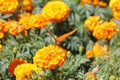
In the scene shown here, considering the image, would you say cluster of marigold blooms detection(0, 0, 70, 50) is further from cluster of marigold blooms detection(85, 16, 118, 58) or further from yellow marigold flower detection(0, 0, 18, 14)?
cluster of marigold blooms detection(85, 16, 118, 58)

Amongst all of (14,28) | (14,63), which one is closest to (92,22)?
(14,28)

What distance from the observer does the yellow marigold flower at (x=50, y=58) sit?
249cm

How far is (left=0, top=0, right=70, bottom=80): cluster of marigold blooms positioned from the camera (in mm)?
2508

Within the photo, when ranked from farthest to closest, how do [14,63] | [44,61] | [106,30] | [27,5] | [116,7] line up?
[27,5]
[116,7]
[106,30]
[14,63]
[44,61]

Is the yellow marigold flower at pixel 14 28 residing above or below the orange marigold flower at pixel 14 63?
above

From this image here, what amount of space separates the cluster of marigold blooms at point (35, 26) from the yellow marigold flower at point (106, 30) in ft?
0.63

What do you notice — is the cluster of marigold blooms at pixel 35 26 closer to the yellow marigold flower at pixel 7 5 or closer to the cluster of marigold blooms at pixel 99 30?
the yellow marigold flower at pixel 7 5

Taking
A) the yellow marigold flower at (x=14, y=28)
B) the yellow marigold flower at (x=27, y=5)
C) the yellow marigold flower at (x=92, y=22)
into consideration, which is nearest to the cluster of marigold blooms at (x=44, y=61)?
the yellow marigold flower at (x=14, y=28)

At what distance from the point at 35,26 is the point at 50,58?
0.55m

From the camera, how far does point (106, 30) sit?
309cm

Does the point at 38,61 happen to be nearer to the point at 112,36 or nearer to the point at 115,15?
the point at 112,36

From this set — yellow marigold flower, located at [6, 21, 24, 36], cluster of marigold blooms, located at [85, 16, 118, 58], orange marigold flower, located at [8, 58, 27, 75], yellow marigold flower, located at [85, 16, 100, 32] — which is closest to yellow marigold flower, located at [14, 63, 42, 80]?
orange marigold flower, located at [8, 58, 27, 75]

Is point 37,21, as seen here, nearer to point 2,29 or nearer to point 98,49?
point 2,29

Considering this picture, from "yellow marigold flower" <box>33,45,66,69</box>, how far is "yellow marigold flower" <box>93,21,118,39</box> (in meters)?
0.63
